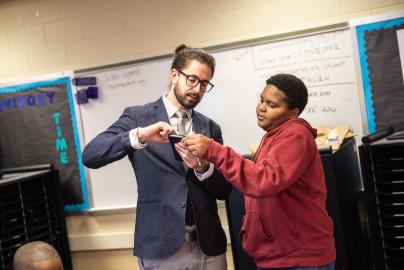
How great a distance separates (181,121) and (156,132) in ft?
0.89

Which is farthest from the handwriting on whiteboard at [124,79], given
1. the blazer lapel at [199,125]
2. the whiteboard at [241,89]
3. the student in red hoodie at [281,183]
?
the student in red hoodie at [281,183]

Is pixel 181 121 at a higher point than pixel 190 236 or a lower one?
higher

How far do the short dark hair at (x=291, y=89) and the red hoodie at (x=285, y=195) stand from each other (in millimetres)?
86

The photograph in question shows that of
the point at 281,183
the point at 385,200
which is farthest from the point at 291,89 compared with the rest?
the point at 385,200

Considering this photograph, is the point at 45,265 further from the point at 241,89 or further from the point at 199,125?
the point at 241,89

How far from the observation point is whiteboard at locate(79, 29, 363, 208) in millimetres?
2678

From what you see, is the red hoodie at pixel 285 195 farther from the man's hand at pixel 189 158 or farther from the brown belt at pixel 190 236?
the brown belt at pixel 190 236

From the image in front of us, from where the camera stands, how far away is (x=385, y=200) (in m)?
2.10

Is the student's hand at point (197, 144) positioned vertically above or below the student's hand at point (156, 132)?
below

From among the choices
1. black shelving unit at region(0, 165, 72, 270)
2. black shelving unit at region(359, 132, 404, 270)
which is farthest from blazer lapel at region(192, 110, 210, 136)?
black shelving unit at region(0, 165, 72, 270)

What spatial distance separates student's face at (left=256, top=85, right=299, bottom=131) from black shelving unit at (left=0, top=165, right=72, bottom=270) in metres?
1.85

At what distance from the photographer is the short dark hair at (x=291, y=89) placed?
1612 mm

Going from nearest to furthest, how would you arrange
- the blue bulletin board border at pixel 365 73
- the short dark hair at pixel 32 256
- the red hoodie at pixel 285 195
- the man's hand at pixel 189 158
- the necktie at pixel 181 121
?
the red hoodie at pixel 285 195, the man's hand at pixel 189 158, the short dark hair at pixel 32 256, the necktie at pixel 181 121, the blue bulletin board border at pixel 365 73

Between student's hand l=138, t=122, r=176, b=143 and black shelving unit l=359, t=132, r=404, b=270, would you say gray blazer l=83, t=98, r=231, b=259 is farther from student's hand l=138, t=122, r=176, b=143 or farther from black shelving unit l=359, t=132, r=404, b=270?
black shelving unit l=359, t=132, r=404, b=270
